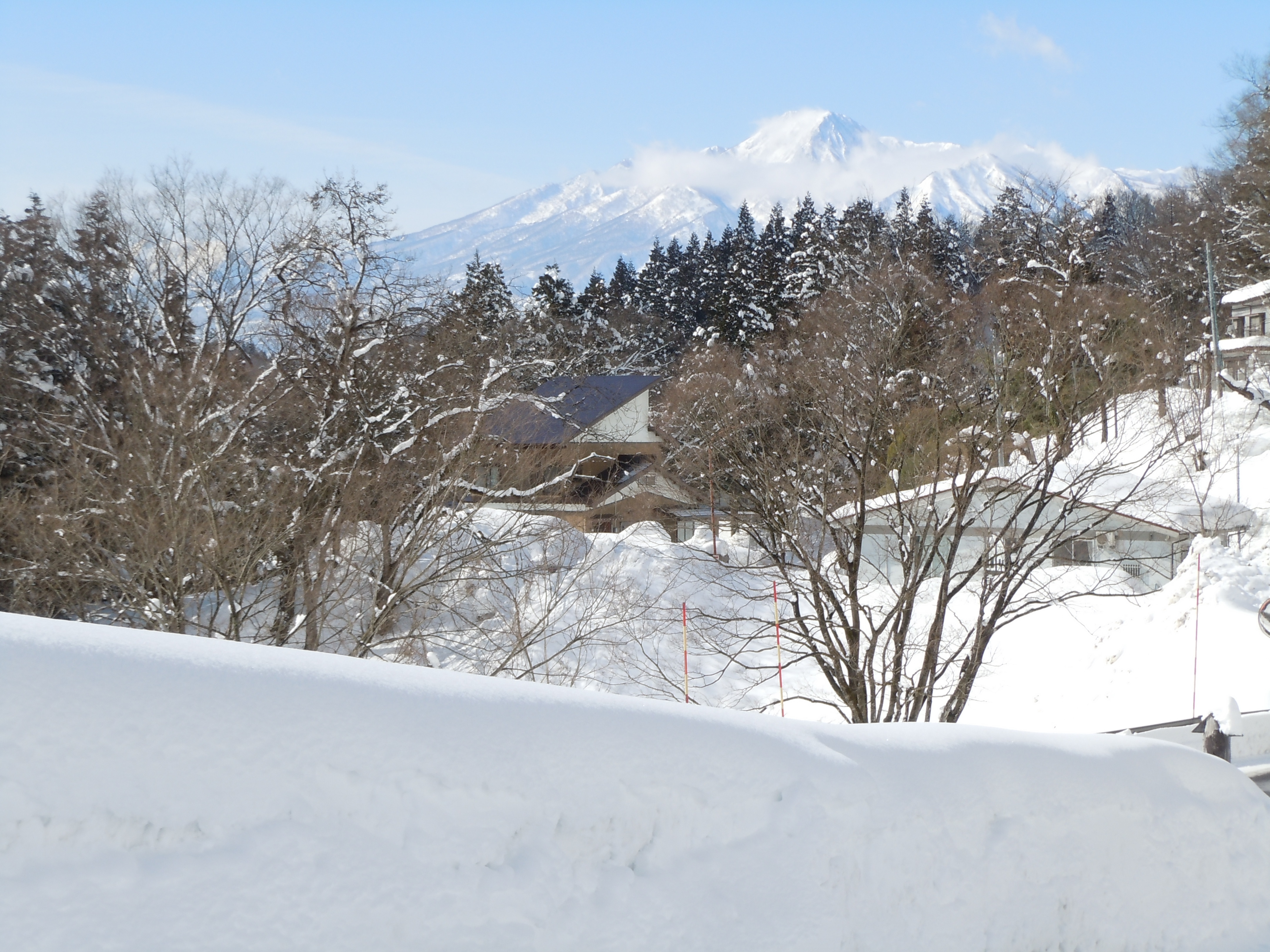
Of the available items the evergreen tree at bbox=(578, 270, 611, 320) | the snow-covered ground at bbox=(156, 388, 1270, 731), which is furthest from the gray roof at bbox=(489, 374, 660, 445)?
the evergreen tree at bbox=(578, 270, 611, 320)

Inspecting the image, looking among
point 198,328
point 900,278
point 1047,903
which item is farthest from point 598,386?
point 1047,903

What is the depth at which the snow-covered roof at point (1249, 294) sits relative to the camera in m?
39.1

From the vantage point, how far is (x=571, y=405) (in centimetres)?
4416

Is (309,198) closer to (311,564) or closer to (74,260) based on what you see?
(74,260)

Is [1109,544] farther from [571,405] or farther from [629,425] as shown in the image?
[629,425]

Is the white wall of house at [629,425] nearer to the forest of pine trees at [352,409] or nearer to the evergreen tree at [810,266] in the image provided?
the forest of pine trees at [352,409]

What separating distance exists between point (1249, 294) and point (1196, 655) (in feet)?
93.8

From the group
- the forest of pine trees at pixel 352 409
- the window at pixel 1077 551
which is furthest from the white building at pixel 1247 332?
the window at pixel 1077 551

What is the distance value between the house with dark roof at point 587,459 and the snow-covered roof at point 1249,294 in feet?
78.9

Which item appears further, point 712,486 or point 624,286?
point 624,286

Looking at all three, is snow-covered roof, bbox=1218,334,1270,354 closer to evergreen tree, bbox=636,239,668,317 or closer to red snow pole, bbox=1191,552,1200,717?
red snow pole, bbox=1191,552,1200,717

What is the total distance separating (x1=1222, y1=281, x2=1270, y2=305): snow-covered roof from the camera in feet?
128

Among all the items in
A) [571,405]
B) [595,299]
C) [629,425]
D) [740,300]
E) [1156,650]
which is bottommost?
[1156,650]

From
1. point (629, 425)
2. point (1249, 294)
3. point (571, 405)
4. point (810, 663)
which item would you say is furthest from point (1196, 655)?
point (629, 425)
